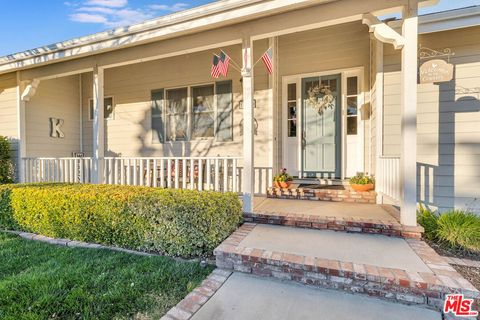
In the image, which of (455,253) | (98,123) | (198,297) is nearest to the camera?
(198,297)

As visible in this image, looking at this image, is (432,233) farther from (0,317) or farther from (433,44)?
(0,317)

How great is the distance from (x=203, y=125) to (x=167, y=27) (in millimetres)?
2434

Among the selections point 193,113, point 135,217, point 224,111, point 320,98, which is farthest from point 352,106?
point 135,217

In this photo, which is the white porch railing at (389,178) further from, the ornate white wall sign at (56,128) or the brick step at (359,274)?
the ornate white wall sign at (56,128)

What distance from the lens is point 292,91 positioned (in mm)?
5641

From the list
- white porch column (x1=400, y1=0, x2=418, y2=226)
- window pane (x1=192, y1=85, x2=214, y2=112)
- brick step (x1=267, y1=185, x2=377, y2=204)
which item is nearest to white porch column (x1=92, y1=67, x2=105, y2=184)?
window pane (x1=192, y1=85, x2=214, y2=112)

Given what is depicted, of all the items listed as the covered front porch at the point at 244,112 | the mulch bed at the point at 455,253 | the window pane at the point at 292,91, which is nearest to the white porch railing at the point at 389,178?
the covered front porch at the point at 244,112

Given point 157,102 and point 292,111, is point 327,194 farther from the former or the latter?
point 157,102

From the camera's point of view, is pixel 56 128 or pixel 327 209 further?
pixel 56 128

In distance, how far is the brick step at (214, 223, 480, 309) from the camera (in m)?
2.13

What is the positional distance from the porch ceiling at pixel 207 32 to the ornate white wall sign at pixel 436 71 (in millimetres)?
895

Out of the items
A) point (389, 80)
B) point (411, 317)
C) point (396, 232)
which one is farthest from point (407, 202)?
point (389, 80)

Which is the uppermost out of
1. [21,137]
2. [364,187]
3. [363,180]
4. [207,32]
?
[207,32]

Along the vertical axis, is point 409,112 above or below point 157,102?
below
